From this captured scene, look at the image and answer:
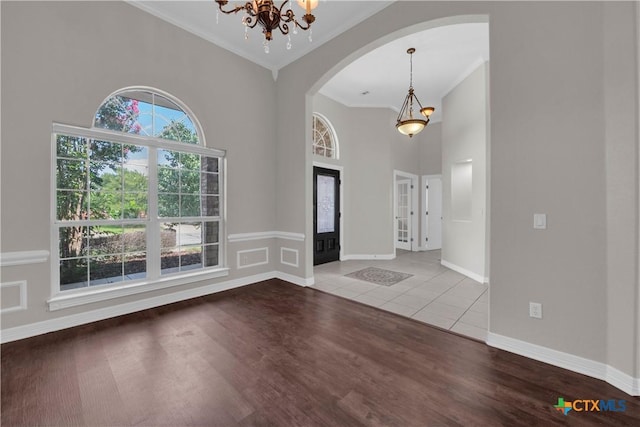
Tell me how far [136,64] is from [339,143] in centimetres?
401

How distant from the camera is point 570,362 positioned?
1943 millimetres

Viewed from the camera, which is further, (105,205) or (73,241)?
(105,205)

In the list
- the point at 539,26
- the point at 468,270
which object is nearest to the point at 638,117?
the point at 539,26

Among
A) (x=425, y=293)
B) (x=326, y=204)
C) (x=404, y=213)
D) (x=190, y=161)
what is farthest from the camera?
(x=404, y=213)

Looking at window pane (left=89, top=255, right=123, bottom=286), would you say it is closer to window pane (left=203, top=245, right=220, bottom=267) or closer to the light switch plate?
window pane (left=203, top=245, right=220, bottom=267)

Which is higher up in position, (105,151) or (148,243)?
(105,151)

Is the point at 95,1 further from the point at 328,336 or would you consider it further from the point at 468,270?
the point at 468,270

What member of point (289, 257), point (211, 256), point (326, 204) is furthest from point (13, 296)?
point (326, 204)

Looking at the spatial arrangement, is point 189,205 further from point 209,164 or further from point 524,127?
point 524,127

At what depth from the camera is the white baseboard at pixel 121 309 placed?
2.36 meters

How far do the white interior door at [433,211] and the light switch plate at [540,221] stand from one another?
5.49 metres

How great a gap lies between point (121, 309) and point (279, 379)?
7.41 ft

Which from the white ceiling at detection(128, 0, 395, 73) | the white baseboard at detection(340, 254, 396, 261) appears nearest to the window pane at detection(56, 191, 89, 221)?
the white ceiling at detection(128, 0, 395, 73)

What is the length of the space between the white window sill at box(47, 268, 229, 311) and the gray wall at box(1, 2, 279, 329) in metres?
0.08
